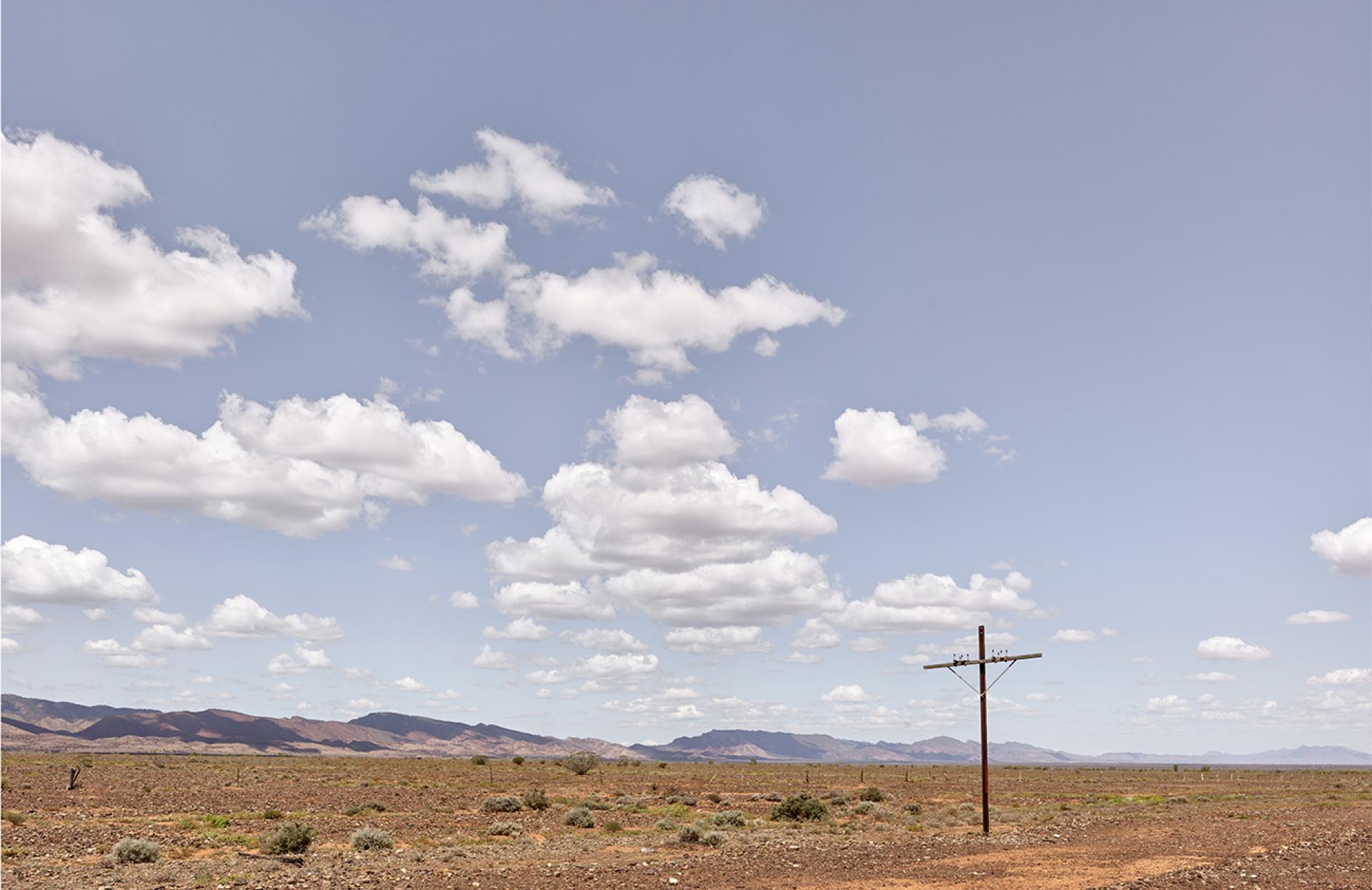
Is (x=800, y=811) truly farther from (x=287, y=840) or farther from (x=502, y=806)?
(x=287, y=840)

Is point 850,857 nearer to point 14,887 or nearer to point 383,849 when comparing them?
point 383,849

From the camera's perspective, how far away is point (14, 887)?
2119 cm

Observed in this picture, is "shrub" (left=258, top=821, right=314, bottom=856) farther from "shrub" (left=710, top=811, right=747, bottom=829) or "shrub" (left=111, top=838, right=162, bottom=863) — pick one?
"shrub" (left=710, top=811, right=747, bottom=829)

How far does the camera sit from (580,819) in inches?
1437

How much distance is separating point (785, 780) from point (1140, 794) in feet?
94.3

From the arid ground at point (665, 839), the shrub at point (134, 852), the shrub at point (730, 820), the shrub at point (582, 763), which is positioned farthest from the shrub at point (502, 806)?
the shrub at point (582, 763)

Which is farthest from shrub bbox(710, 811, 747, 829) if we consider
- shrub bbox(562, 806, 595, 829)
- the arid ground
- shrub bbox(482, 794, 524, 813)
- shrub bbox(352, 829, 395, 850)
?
shrub bbox(352, 829, 395, 850)

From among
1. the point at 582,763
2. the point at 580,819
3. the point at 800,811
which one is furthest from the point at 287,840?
the point at 582,763

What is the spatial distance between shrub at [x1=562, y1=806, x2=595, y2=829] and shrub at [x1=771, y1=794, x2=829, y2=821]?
8.09 m

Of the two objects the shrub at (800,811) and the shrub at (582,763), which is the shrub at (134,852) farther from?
the shrub at (582,763)

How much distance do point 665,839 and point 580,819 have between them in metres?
6.69

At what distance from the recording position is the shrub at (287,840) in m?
26.6

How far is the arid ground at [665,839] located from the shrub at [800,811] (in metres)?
0.74

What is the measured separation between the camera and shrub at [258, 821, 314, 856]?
2664 cm
